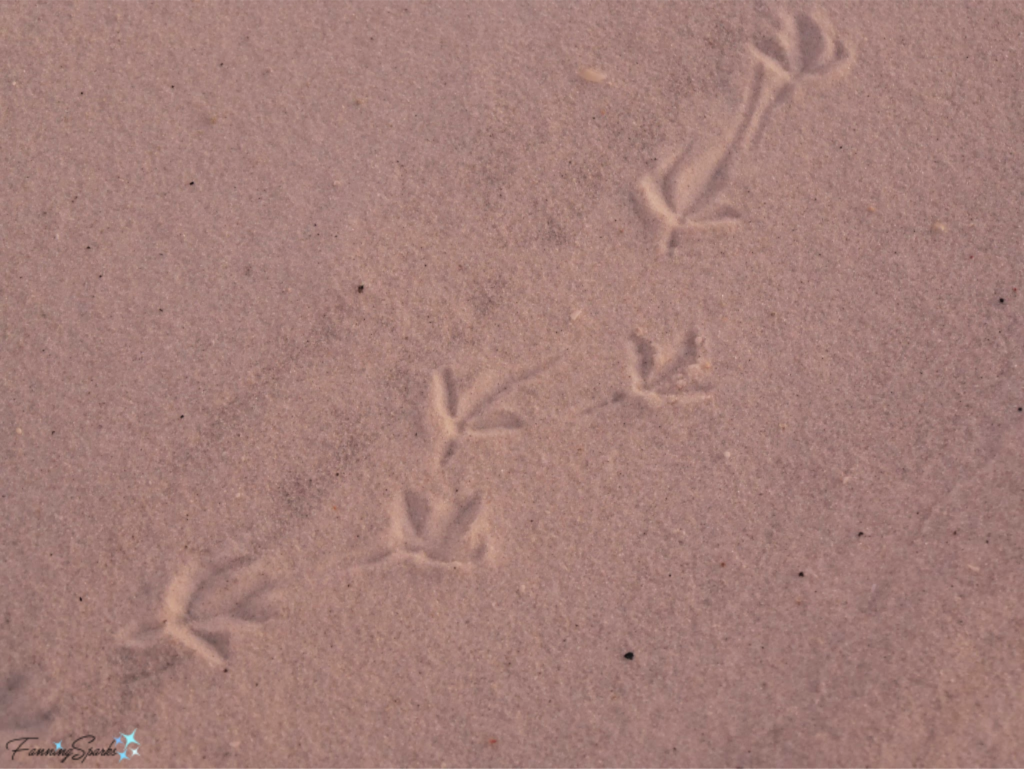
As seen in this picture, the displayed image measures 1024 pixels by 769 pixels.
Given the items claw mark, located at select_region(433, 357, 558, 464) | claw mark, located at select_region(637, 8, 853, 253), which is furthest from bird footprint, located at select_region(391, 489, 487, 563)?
claw mark, located at select_region(637, 8, 853, 253)

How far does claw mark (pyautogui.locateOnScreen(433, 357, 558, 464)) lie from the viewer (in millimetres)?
2135

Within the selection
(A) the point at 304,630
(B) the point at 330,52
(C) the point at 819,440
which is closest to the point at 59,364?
(A) the point at 304,630

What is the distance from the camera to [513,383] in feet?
7.11

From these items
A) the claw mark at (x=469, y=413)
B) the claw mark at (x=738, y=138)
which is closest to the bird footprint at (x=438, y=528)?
the claw mark at (x=469, y=413)

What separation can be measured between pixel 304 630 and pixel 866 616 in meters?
1.41

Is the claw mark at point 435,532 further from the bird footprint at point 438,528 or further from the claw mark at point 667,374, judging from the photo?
the claw mark at point 667,374

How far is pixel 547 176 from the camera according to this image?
2.27m

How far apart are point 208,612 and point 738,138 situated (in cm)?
190

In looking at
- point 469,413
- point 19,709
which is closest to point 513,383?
point 469,413

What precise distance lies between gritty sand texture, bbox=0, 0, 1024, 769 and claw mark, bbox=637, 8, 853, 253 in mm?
11

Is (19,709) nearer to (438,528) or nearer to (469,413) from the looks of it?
(438,528)

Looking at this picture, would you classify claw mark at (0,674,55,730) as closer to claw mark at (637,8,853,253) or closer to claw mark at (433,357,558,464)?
claw mark at (433,357,558,464)

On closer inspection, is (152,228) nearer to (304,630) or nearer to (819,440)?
(304,630)

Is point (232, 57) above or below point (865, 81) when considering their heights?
below
